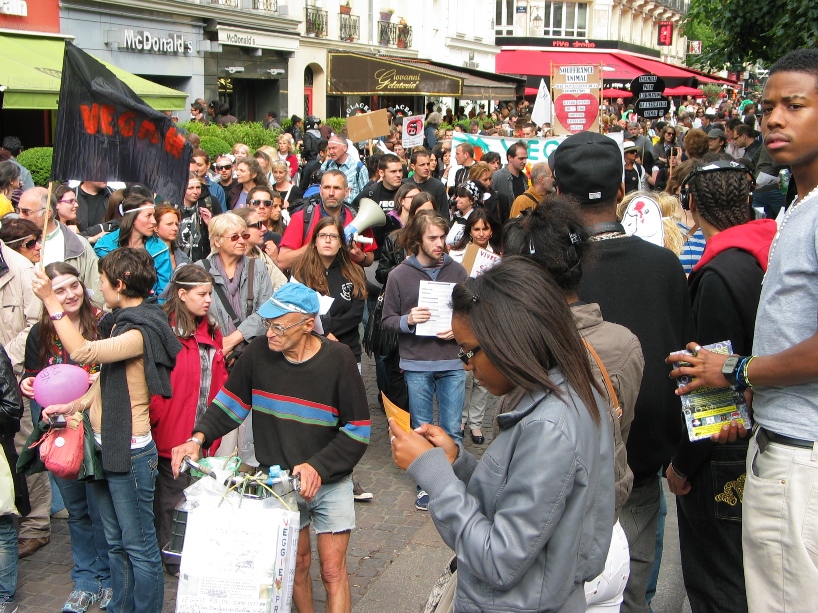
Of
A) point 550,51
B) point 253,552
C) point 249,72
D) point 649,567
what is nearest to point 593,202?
point 649,567

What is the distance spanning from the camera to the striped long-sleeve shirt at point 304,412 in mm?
4094

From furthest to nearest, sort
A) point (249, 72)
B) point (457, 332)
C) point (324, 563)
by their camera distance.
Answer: point (249, 72) → point (324, 563) → point (457, 332)

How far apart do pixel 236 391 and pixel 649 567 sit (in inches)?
77.6

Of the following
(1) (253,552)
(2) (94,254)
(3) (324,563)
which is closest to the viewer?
(1) (253,552)

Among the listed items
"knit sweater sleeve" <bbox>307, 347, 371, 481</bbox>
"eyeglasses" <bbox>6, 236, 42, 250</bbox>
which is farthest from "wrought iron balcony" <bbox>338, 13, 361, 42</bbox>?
"knit sweater sleeve" <bbox>307, 347, 371, 481</bbox>

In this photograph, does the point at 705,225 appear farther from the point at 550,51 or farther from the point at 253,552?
the point at 550,51

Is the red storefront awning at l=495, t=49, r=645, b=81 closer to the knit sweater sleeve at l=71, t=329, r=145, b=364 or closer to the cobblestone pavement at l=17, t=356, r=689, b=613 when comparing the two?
the cobblestone pavement at l=17, t=356, r=689, b=613

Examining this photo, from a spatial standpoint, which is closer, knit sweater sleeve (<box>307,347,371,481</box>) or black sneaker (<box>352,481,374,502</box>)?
knit sweater sleeve (<box>307,347,371,481</box>)

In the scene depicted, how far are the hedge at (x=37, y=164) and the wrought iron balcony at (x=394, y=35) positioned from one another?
23.4 metres

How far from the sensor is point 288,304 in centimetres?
405

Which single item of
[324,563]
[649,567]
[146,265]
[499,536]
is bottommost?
[324,563]

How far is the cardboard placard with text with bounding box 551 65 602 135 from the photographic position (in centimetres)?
1366

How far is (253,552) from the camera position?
330cm

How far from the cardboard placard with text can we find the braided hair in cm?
1024
